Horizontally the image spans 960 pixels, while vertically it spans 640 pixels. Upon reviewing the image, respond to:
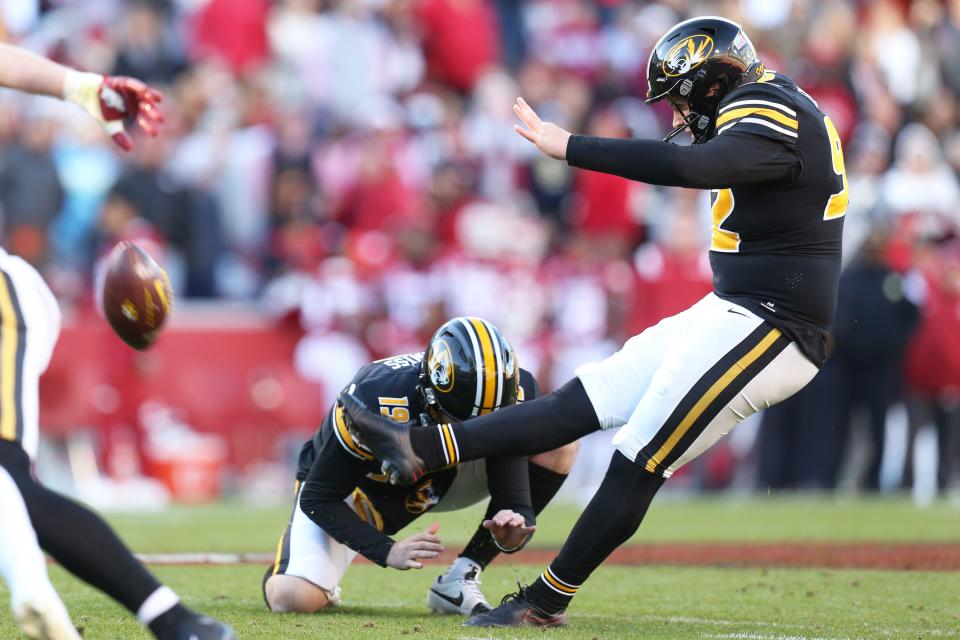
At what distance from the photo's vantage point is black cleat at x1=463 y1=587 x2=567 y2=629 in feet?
15.2

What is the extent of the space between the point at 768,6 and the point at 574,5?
6.14 ft

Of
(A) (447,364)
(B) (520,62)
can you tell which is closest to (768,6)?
(B) (520,62)

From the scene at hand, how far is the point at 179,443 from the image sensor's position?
37.2 ft

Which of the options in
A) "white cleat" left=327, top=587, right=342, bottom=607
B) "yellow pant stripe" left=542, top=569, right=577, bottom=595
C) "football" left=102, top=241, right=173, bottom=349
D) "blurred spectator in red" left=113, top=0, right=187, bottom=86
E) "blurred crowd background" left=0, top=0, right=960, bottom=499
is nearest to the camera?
"football" left=102, top=241, right=173, bottom=349

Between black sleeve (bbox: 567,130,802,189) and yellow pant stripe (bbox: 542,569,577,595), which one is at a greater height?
black sleeve (bbox: 567,130,802,189)

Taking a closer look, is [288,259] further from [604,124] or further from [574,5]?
[574,5]

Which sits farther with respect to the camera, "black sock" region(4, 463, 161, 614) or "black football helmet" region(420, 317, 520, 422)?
"black football helmet" region(420, 317, 520, 422)

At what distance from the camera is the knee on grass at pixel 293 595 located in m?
4.99

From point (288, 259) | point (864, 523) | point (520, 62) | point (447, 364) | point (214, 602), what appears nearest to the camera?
point (447, 364)

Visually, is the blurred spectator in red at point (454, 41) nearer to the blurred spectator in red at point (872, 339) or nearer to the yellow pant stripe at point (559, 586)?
the blurred spectator in red at point (872, 339)

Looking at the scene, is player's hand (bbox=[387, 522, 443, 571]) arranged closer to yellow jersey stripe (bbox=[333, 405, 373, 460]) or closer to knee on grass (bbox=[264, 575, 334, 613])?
yellow jersey stripe (bbox=[333, 405, 373, 460])

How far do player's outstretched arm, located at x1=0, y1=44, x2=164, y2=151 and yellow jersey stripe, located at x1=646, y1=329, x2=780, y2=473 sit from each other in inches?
72.9

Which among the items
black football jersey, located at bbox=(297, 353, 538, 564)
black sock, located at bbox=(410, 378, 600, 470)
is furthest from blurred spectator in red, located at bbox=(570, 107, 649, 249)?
black sock, located at bbox=(410, 378, 600, 470)

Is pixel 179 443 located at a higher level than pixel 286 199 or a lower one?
lower
